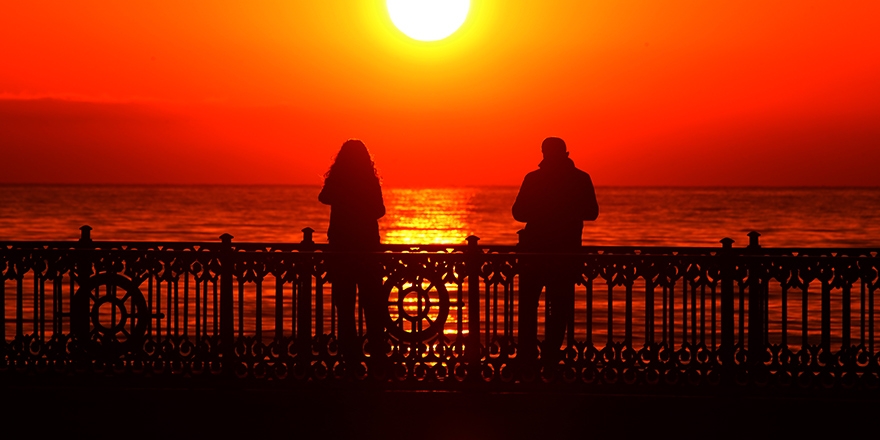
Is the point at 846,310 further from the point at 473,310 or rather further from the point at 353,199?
the point at 353,199

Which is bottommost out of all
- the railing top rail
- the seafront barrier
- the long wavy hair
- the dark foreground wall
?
the dark foreground wall

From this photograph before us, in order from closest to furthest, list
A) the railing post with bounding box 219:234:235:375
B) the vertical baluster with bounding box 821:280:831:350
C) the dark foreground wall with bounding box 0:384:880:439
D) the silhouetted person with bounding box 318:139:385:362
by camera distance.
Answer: the dark foreground wall with bounding box 0:384:880:439, the vertical baluster with bounding box 821:280:831:350, the railing post with bounding box 219:234:235:375, the silhouetted person with bounding box 318:139:385:362

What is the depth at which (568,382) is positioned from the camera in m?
9.27

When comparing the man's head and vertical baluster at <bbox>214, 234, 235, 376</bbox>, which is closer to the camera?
vertical baluster at <bbox>214, 234, 235, 376</bbox>

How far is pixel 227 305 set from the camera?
9422 millimetres

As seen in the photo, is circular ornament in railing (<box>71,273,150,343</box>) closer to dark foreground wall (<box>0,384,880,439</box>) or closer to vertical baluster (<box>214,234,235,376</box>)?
dark foreground wall (<box>0,384,880,439</box>)

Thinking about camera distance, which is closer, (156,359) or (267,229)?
(156,359)

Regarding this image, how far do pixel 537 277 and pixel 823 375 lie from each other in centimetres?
Result: 223

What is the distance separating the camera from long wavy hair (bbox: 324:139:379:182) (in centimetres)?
1036

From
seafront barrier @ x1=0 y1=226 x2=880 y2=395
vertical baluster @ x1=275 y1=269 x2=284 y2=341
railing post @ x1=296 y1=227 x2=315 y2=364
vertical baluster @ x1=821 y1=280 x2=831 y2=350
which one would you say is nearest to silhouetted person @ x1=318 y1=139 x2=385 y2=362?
railing post @ x1=296 y1=227 x2=315 y2=364

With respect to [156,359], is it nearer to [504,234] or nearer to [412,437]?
[412,437]

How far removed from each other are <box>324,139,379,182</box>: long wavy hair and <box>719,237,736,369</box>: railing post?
304 centimetres

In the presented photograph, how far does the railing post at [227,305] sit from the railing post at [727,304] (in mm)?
3703

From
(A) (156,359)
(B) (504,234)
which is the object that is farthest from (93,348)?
(B) (504,234)
